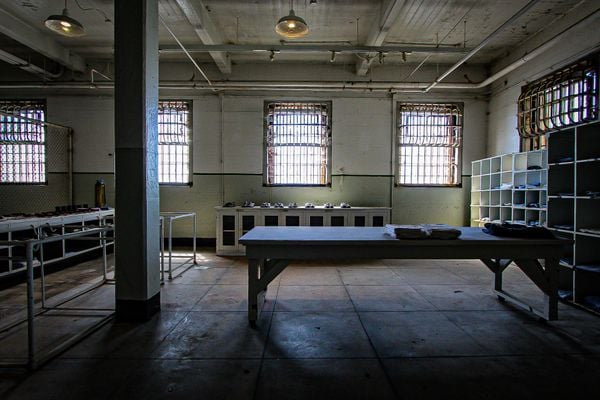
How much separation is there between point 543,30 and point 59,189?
390 inches

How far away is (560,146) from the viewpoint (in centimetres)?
353

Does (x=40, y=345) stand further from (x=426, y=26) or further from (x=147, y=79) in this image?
(x=426, y=26)

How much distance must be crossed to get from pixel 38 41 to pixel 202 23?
3342mm

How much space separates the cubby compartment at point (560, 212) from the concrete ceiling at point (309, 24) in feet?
9.70

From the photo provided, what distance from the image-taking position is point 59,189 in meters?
6.54

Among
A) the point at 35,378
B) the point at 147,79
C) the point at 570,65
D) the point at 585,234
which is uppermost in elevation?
the point at 570,65

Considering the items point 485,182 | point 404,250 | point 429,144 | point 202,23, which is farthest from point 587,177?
point 202,23

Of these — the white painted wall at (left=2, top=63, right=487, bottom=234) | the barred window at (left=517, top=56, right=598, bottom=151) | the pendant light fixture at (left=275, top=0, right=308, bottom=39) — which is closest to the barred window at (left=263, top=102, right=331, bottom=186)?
the white painted wall at (left=2, top=63, right=487, bottom=234)

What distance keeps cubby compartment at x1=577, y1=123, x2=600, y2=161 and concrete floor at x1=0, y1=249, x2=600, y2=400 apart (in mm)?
1659

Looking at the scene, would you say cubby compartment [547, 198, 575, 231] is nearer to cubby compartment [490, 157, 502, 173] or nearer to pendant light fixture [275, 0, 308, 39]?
cubby compartment [490, 157, 502, 173]

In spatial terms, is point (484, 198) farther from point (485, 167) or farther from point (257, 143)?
point (257, 143)

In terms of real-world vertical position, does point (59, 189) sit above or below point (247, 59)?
below

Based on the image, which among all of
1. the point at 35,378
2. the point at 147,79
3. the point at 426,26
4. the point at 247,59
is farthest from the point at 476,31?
the point at 35,378

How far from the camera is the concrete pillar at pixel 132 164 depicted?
2.76 m
